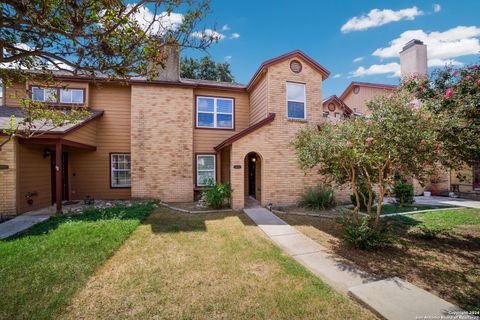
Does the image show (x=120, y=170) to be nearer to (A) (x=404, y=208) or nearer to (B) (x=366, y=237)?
(B) (x=366, y=237)

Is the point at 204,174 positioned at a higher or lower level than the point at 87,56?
lower

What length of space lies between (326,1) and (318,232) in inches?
420

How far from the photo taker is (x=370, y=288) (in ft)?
10.8

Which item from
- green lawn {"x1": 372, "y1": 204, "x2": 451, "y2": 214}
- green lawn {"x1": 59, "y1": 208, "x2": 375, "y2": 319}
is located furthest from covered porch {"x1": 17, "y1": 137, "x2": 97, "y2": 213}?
green lawn {"x1": 372, "y1": 204, "x2": 451, "y2": 214}

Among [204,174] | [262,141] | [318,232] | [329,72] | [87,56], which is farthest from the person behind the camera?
[204,174]

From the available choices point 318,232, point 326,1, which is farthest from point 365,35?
point 318,232

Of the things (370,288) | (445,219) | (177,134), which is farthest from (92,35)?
(445,219)

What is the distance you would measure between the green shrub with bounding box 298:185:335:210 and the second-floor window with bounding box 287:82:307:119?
383 centimetres

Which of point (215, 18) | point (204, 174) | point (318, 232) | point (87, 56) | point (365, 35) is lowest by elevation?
point (318, 232)

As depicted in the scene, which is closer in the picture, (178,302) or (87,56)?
(178,302)

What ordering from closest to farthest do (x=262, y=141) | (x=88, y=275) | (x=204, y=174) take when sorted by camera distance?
(x=88, y=275), (x=262, y=141), (x=204, y=174)

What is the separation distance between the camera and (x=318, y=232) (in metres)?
6.22

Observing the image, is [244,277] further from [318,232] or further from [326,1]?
[326,1]

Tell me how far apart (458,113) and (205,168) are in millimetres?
10156
